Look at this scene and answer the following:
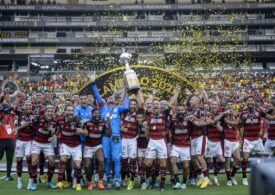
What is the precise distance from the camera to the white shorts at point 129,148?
12.0 m

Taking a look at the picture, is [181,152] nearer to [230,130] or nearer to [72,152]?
[230,130]

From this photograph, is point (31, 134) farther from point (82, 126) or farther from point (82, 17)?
point (82, 17)

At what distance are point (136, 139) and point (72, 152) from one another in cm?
159

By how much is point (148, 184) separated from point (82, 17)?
57373 mm

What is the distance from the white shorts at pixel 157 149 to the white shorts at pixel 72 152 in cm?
157

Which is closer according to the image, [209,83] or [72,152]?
[72,152]

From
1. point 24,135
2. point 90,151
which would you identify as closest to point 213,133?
point 90,151

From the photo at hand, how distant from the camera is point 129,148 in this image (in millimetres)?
12039

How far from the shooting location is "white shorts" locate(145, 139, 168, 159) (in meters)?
11.5

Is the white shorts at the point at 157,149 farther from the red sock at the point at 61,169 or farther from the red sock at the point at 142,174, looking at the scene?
the red sock at the point at 61,169

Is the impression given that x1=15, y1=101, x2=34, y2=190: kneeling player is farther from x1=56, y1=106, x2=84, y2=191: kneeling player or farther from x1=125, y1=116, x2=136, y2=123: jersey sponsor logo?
x1=125, y1=116, x2=136, y2=123: jersey sponsor logo

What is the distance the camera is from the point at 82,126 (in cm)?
1169

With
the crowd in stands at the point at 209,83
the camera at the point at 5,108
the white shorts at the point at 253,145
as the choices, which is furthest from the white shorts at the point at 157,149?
the crowd in stands at the point at 209,83

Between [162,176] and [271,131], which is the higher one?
[271,131]
